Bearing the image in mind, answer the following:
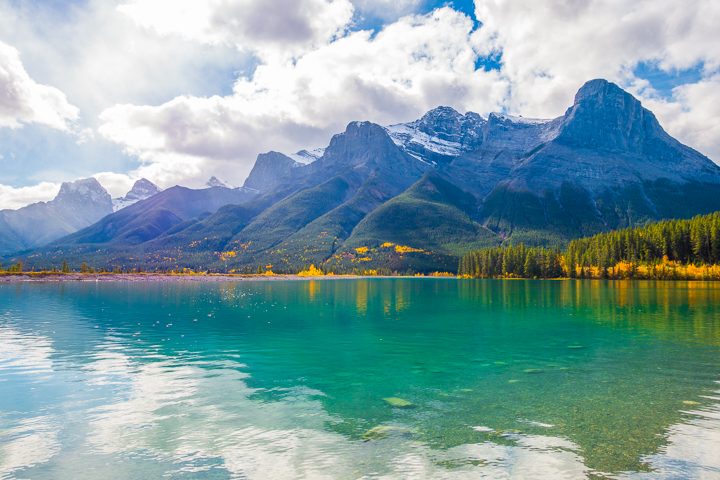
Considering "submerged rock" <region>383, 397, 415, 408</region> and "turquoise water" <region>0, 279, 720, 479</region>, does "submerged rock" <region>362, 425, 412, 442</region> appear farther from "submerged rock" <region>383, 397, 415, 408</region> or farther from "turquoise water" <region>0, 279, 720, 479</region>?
"submerged rock" <region>383, 397, 415, 408</region>

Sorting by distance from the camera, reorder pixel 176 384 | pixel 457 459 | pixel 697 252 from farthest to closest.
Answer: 1. pixel 697 252
2. pixel 176 384
3. pixel 457 459

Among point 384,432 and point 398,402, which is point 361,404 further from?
point 384,432

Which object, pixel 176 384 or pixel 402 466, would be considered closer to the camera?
pixel 402 466

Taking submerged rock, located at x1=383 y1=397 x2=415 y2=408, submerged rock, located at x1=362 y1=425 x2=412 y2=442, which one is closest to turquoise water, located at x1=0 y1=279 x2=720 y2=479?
submerged rock, located at x1=362 y1=425 x2=412 y2=442

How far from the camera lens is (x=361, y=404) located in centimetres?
2338

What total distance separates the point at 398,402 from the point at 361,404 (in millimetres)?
2054

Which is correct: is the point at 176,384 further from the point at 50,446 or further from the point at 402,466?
the point at 402,466

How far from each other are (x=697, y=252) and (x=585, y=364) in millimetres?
191116

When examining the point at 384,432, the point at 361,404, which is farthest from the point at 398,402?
the point at 384,432

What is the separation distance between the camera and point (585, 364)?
33.0m

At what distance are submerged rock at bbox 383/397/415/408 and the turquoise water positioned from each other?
12.1 inches

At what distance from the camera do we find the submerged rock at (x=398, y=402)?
2292 cm

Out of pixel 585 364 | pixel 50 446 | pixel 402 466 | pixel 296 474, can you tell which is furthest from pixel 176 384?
pixel 585 364

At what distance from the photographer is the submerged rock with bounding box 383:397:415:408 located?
2292 centimetres
